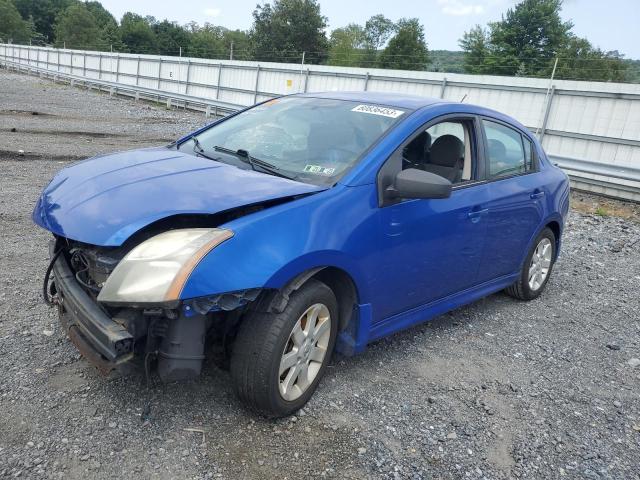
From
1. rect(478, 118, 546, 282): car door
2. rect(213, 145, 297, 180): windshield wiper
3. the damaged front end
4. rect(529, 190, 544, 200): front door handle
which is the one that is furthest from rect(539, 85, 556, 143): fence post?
the damaged front end

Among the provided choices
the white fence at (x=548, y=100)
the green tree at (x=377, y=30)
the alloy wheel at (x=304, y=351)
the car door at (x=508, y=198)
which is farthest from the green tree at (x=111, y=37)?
the alloy wheel at (x=304, y=351)

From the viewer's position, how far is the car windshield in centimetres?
333

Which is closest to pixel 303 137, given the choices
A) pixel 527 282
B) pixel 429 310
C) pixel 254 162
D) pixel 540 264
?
pixel 254 162

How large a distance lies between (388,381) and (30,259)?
10.9 ft

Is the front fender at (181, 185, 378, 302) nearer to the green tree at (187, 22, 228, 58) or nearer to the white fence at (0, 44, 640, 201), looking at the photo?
the white fence at (0, 44, 640, 201)

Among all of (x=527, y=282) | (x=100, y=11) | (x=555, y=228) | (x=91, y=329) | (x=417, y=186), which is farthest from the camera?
(x=100, y=11)

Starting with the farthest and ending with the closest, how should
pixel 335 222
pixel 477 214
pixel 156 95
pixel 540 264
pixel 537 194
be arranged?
pixel 156 95
pixel 540 264
pixel 537 194
pixel 477 214
pixel 335 222

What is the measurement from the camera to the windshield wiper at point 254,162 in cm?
328

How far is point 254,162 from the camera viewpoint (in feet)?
11.2

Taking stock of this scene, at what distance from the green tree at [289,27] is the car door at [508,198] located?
232 feet

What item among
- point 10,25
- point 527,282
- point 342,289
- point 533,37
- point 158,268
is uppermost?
point 533,37

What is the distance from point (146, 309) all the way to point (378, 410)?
146 centimetres

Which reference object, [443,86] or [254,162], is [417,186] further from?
[443,86]

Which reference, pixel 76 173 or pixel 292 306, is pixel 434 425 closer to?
pixel 292 306
